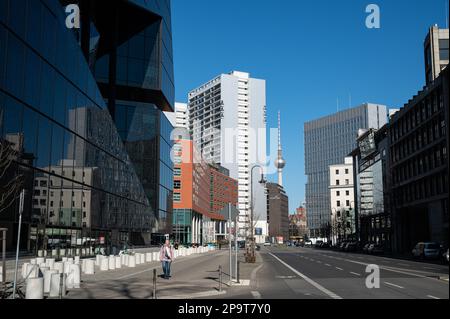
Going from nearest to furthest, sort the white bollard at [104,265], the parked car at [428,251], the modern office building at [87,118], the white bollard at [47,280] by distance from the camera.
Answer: the white bollard at [47,280], the modern office building at [87,118], the white bollard at [104,265], the parked car at [428,251]

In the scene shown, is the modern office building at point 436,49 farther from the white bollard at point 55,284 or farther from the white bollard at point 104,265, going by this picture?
the white bollard at point 55,284

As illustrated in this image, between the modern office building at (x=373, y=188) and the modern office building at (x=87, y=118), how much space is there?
3893 centimetres

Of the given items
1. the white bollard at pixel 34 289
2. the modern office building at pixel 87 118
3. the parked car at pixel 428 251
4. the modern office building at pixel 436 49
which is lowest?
the parked car at pixel 428 251

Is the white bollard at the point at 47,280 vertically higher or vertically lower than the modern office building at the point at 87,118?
lower

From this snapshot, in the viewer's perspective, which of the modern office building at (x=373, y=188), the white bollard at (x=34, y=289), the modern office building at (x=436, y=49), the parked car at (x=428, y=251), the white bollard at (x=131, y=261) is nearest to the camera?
the white bollard at (x=34, y=289)

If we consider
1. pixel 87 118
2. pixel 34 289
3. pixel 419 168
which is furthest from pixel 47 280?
pixel 419 168

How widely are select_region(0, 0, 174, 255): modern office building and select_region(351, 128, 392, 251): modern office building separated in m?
38.9

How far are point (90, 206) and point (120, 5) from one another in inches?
903

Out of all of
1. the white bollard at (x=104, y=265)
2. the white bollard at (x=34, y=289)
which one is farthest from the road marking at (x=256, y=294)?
the white bollard at (x=104, y=265)

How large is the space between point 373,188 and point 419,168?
3061cm

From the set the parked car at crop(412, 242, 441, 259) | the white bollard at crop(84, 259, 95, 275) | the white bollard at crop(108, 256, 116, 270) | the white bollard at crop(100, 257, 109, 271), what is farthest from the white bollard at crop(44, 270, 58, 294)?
the parked car at crop(412, 242, 441, 259)

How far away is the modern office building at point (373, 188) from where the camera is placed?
86.3 m

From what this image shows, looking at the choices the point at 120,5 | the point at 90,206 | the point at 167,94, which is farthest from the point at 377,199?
the point at 90,206

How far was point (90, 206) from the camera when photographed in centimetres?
3644
